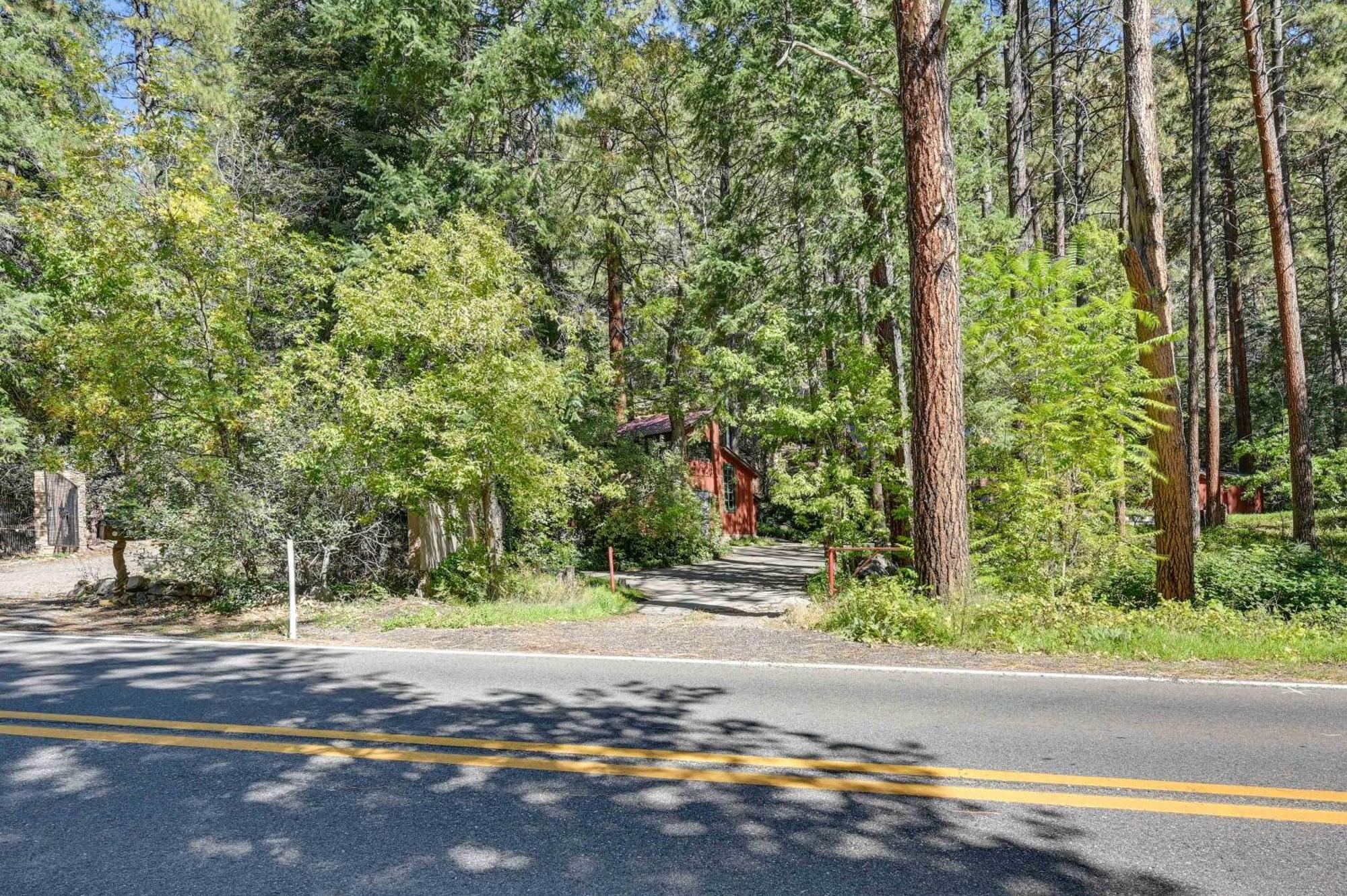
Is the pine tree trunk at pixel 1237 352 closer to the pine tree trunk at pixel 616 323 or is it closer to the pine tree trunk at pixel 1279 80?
the pine tree trunk at pixel 1279 80

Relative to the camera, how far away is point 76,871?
340 cm

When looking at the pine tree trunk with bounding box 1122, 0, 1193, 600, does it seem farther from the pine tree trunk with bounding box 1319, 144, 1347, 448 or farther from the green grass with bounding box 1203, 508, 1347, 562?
the pine tree trunk with bounding box 1319, 144, 1347, 448

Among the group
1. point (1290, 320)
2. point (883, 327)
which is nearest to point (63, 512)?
point (883, 327)

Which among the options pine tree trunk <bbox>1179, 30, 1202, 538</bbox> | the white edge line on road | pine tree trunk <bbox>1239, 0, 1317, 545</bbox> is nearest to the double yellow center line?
the white edge line on road

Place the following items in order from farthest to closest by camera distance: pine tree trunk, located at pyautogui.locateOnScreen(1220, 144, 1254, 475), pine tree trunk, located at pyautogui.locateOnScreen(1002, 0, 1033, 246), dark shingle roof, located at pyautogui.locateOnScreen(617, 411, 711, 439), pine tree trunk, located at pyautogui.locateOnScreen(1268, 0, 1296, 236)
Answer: pine tree trunk, located at pyautogui.locateOnScreen(1220, 144, 1254, 475) → dark shingle roof, located at pyautogui.locateOnScreen(617, 411, 711, 439) → pine tree trunk, located at pyautogui.locateOnScreen(1268, 0, 1296, 236) → pine tree trunk, located at pyautogui.locateOnScreen(1002, 0, 1033, 246)

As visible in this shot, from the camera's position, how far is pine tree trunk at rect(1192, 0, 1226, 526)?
18281 mm

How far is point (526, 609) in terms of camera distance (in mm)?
11570

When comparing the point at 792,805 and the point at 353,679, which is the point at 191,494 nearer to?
the point at 353,679

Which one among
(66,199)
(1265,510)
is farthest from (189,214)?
(1265,510)

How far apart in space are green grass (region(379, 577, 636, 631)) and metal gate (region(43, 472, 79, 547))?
1923 centimetres

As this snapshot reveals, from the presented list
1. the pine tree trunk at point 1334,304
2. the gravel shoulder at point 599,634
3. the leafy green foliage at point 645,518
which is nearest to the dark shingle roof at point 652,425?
the leafy green foliage at point 645,518

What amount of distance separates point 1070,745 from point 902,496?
914 cm

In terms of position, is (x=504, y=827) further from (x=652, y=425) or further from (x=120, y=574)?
(x=652, y=425)

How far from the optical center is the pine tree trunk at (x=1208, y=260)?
60.0ft
